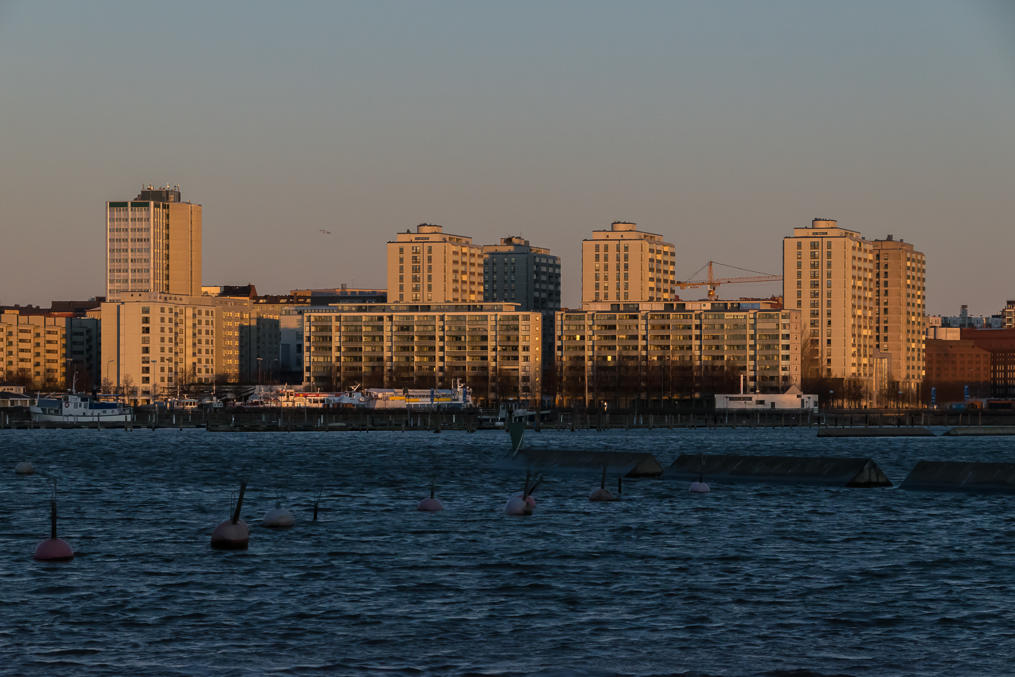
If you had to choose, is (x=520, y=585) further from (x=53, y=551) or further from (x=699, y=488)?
(x=699, y=488)

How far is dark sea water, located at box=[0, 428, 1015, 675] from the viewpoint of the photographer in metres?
43.2

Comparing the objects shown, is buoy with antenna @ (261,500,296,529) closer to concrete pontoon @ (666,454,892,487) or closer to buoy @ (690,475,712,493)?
buoy @ (690,475,712,493)

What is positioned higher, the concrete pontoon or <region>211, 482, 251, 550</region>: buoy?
the concrete pontoon

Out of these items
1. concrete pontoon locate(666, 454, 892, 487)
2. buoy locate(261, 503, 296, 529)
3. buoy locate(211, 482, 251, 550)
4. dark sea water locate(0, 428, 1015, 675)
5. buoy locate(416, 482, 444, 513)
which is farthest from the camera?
concrete pontoon locate(666, 454, 892, 487)

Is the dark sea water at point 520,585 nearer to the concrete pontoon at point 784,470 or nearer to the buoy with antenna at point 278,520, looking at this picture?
the buoy with antenna at point 278,520

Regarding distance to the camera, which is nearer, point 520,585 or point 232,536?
point 520,585

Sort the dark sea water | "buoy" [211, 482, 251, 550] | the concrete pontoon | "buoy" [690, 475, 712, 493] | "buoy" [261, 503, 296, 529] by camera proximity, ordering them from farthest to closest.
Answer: the concrete pontoon → "buoy" [690, 475, 712, 493] → "buoy" [261, 503, 296, 529] → "buoy" [211, 482, 251, 550] → the dark sea water

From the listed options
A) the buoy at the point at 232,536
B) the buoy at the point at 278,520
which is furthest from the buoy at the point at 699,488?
the buoy at the point at 232,536

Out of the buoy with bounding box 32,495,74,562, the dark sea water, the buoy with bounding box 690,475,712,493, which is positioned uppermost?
the buoy with bounding box 690,475,712,493

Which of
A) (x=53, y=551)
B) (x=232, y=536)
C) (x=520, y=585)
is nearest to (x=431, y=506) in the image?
(x=232, y=536)

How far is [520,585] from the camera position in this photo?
56.5 m

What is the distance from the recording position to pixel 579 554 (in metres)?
65.6

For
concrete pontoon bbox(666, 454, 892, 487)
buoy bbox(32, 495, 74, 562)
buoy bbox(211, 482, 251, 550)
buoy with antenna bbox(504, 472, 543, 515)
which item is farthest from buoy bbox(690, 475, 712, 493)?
buoy bbox(32, 495, 74, 562)

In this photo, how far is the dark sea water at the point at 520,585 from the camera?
142ft
